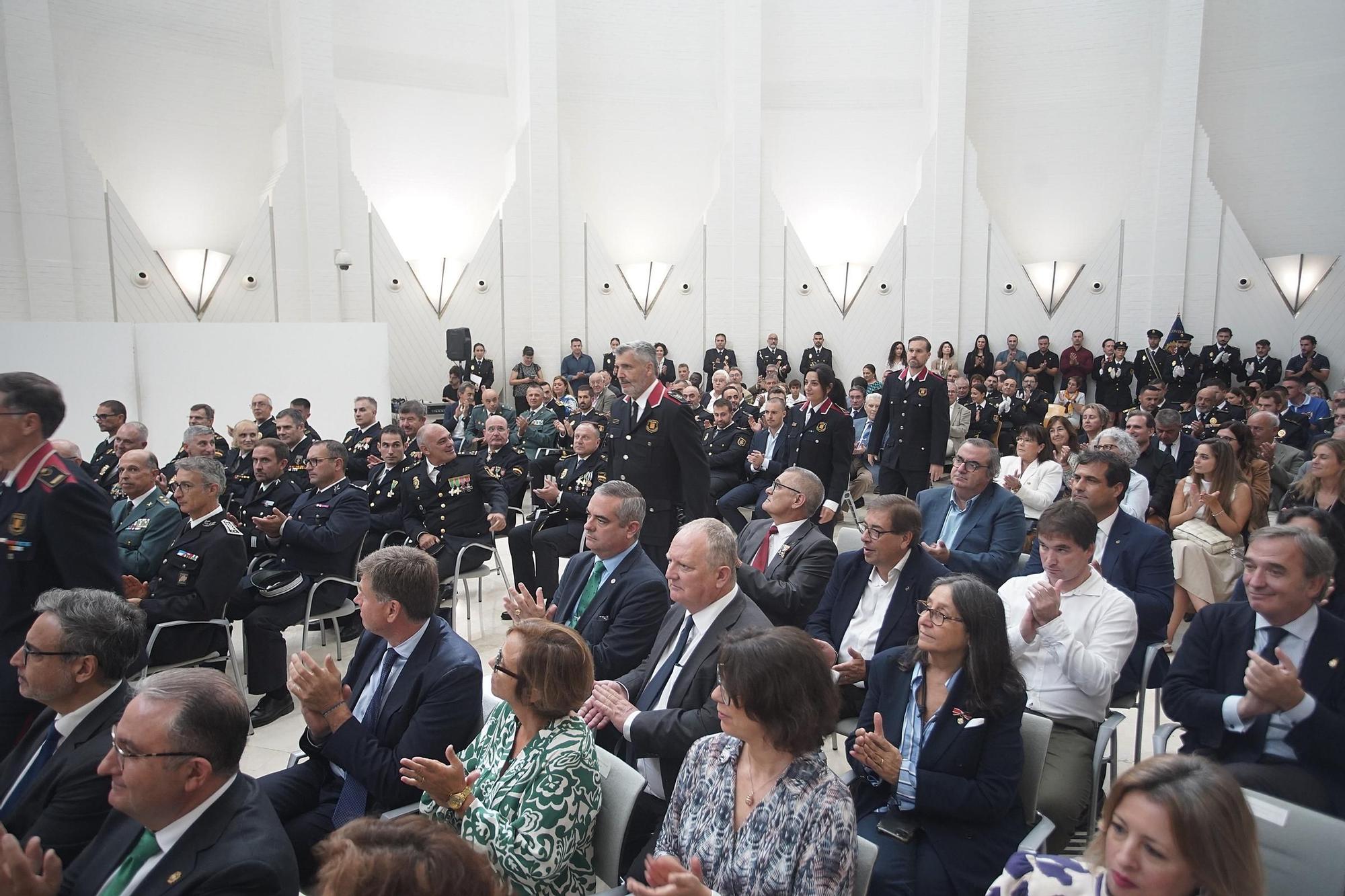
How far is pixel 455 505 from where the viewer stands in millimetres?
4996

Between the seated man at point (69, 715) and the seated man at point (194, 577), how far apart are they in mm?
1303

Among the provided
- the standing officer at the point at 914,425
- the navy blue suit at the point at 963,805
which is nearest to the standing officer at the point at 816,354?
the standing officer at the point at 914,425

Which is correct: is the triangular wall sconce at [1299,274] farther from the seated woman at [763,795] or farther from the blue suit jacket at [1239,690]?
the seated woman at [763,795]

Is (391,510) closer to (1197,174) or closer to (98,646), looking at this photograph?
(98,646)

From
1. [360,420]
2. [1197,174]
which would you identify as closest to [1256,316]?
[1197,174]

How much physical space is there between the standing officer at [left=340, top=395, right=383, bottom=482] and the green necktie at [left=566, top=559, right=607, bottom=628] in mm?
3827

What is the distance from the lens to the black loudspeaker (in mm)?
12023

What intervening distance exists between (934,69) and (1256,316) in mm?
6077

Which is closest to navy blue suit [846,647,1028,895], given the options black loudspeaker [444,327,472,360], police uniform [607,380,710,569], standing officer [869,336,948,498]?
police uniform [607,380,710,569]

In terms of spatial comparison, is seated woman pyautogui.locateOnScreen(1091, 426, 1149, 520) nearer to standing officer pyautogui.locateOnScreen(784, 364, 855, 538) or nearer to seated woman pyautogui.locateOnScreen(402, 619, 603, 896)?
standing officer pyautogui.locateOnScreen(784, 364, 855, 538)

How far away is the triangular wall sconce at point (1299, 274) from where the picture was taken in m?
12.5

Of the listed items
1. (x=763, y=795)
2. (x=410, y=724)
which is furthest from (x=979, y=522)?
(x=410, y=724)

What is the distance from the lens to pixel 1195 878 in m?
1.41

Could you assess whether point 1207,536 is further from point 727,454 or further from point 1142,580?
point 727,454
